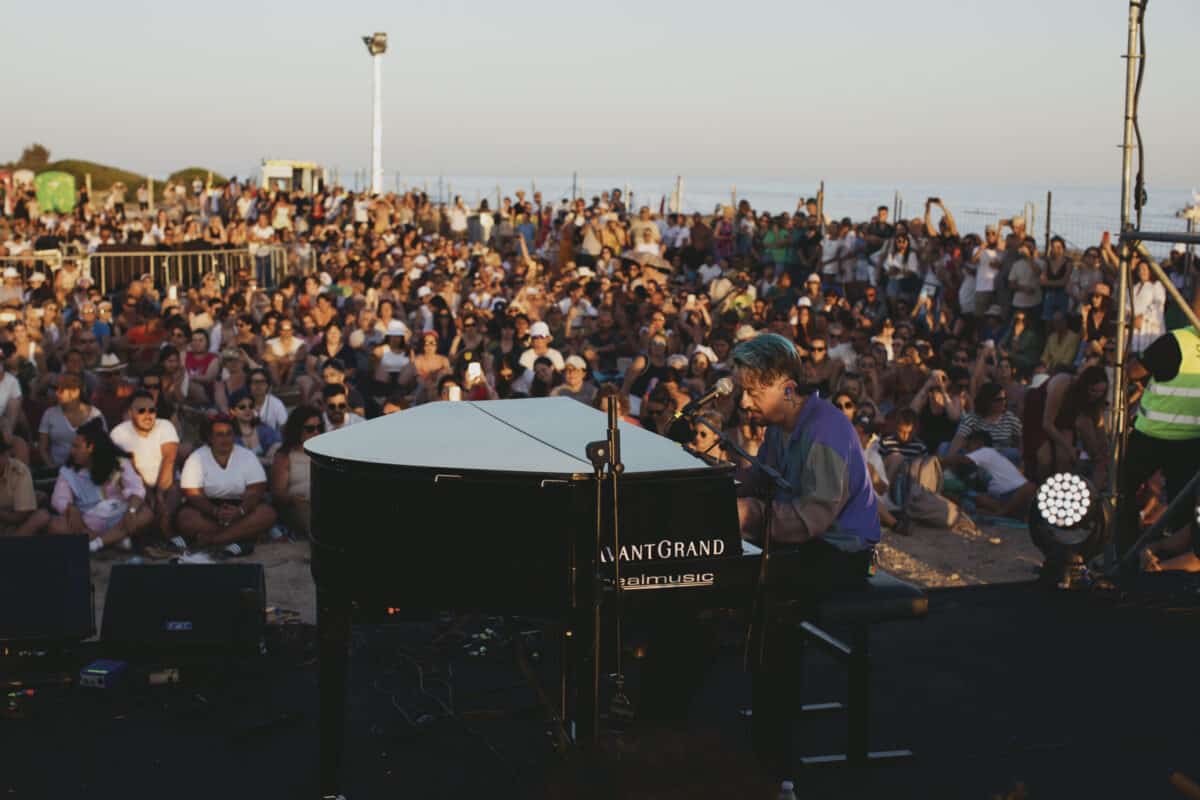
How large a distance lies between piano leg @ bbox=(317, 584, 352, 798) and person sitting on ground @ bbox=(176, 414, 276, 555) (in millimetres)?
4246

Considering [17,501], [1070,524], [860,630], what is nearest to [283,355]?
[17,501]

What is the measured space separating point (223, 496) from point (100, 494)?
0.82 metres

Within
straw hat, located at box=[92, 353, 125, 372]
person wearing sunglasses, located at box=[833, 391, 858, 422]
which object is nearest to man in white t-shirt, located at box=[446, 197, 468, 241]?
straw hat, located at box=[92, 353, 125, 372]

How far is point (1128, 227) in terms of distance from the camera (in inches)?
→ 269

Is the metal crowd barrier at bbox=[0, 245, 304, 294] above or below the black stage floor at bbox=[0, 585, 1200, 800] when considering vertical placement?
above

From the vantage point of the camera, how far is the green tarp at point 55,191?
3756 cm

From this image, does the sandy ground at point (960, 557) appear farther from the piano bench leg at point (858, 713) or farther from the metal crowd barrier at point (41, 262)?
the metal crowd barrier at point (41, 262)

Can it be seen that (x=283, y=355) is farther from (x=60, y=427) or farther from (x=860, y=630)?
(x=860, y=630)

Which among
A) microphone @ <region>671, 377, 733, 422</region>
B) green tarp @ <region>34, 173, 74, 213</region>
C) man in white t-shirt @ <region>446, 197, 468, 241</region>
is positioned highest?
green tarp @ <region>34, 173, 74, 213</region>

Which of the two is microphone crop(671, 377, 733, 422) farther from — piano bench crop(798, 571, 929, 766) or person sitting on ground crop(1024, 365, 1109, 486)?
person sitting on ground crop(1024, 365, 1109, 486)

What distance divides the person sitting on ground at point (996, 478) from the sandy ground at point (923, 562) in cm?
31

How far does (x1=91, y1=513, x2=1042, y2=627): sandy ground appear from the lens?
7703 millimetres

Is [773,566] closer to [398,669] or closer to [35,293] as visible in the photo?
[398,669]

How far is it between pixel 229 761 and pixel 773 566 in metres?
2.32
